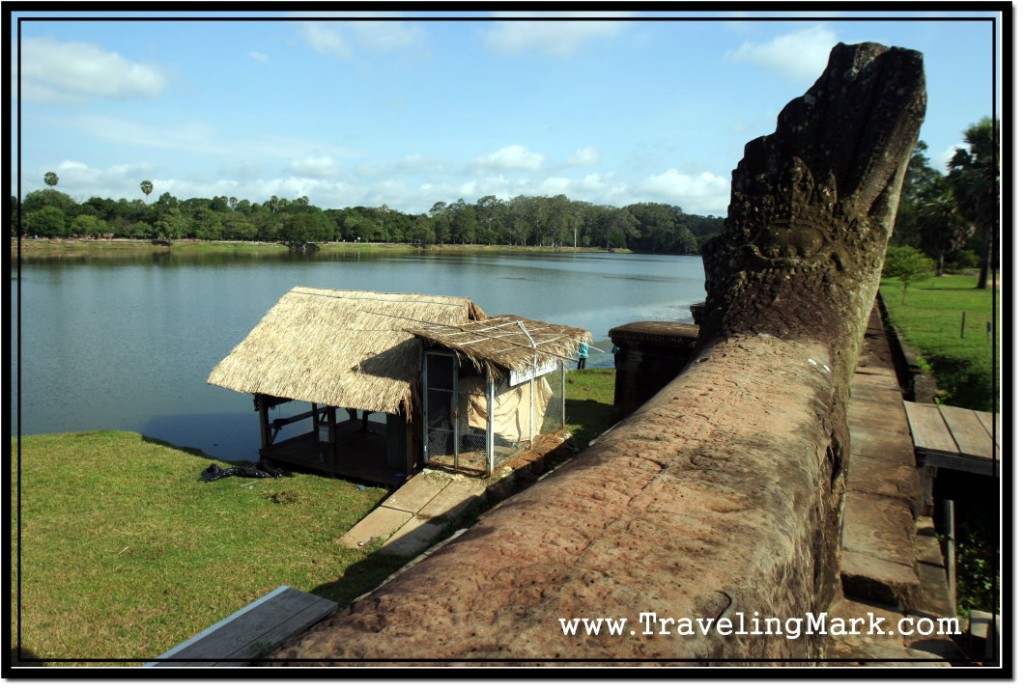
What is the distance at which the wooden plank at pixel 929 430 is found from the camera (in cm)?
514

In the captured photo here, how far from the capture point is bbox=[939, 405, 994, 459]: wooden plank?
5.21m

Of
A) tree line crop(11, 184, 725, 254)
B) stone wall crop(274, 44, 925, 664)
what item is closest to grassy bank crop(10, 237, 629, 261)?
tree line crop(11, 184, 725, 254)

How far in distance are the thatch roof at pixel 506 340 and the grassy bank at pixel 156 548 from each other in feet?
6.95

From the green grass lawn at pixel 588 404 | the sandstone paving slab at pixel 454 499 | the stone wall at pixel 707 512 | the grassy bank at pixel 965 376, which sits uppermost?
the stone wall at pixel 707 512

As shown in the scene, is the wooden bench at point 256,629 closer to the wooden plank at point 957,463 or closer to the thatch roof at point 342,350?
the wooden plank at point 957,463

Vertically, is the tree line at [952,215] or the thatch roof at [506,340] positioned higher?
the tree line at [952,215]

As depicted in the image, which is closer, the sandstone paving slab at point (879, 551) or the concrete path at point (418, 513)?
the sandstone paving slab at point (879, 551)

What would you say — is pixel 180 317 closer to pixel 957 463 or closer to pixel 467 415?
pixel 467 415

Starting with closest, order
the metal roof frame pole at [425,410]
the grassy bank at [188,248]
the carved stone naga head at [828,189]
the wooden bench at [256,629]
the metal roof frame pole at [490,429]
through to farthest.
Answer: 1. the carved stone naga head at [828,189]
2. the wooden bench at [256,629]
3. the metal roof frame pole at [490,429]
4. the metal roof frame pole at [425,410]
5. the grassy bank at [188,248]

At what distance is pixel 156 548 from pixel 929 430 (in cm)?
847

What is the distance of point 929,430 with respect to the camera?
559 centimetres

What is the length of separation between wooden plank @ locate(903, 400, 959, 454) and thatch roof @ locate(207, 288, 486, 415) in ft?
23.4

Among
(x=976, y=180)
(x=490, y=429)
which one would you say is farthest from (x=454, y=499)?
(x=976, y=180)

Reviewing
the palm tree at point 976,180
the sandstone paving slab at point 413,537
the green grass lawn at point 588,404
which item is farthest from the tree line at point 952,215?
the sandstone paving slab at point 413,537
